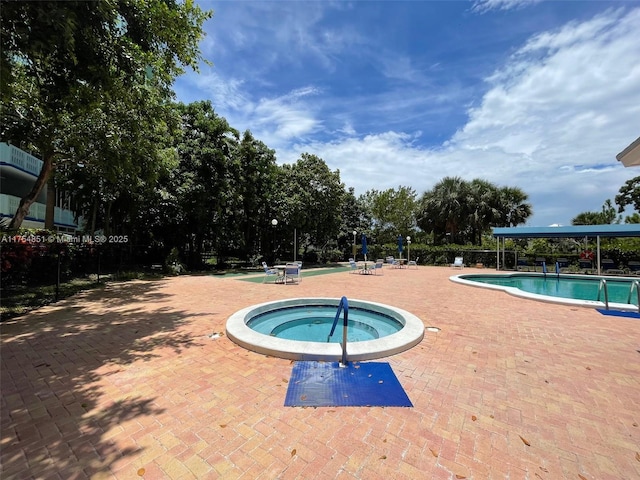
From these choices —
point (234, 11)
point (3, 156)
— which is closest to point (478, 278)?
point (234, 11)

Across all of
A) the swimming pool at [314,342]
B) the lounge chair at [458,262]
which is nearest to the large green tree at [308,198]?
the lounge chair at [458,262]

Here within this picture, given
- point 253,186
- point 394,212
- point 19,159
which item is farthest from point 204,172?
point 394,212

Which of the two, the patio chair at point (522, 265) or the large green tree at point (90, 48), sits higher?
the large green tree at point (90, 48)

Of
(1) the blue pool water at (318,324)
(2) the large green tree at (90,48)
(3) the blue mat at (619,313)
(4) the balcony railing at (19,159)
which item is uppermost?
(4) the balcony railing at (19,159)

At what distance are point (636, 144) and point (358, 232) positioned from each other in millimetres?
30258

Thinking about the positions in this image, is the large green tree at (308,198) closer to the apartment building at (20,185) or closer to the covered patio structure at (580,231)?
the covered patio structure at (580,231)

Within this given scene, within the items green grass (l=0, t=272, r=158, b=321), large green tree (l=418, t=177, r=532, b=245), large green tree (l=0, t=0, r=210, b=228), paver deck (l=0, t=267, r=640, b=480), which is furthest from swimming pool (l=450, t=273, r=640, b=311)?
green grass (l=0, t=272, r=158, b=321)

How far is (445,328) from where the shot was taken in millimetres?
6219

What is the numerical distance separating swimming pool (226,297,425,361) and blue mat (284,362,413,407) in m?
0.20

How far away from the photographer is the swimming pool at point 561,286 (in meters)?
9.45

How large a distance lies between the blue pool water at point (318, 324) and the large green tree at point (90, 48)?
5.85 meters

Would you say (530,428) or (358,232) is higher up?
(358,232)

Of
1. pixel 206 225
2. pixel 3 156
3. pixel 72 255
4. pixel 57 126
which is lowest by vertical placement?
pixel 72 255

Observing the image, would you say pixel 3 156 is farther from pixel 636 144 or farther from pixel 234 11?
pixel 636 144
